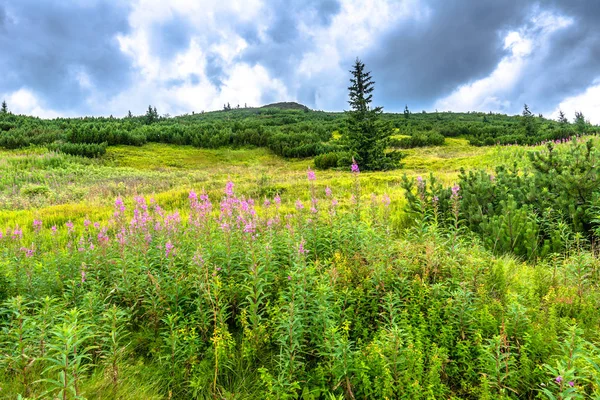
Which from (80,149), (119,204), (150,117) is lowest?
(119,204)

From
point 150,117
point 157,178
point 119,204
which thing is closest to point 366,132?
point 157,178

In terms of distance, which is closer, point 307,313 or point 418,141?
point 307,313

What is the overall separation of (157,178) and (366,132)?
1445 cm

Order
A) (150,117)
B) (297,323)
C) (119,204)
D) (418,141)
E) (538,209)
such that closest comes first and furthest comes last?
(297,323), (119,204), (538,209), (418,141), (150,117)

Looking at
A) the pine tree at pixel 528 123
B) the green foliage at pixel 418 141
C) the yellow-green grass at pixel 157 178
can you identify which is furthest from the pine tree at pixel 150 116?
the pine tree at pixel 528 123

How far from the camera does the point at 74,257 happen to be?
4309 millimetres

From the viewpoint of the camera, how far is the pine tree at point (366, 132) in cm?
2214

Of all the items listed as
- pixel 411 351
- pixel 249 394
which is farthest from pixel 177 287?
pixel 411 351

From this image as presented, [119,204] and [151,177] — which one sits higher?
[151,177]

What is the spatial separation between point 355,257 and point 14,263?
14.4ft

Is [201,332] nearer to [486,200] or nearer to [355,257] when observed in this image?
[355,257]

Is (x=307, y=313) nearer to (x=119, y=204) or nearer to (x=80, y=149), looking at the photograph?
(x=119, y=204)

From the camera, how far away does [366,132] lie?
76.8 ft

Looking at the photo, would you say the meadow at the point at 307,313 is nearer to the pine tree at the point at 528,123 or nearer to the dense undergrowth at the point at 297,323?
the dense undergrowth at the point at 297,323
